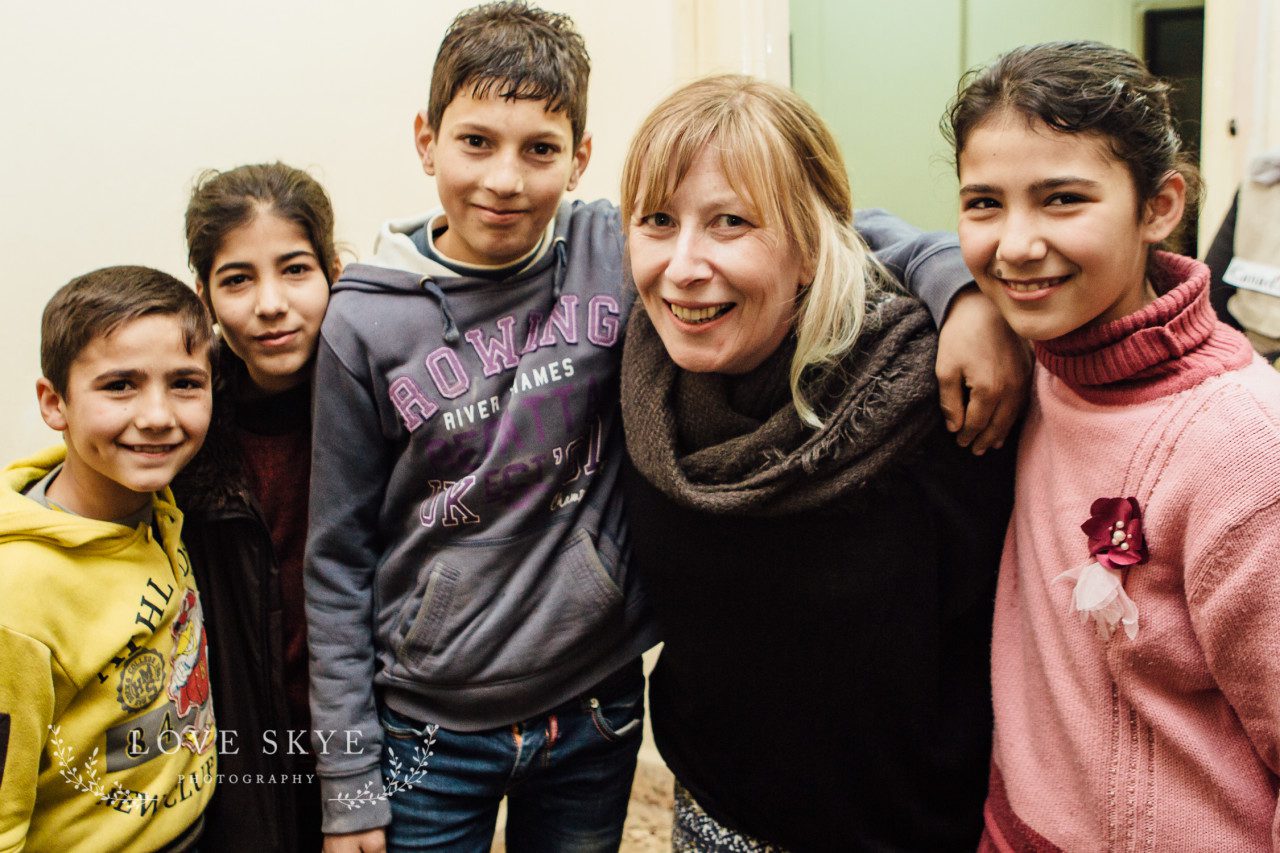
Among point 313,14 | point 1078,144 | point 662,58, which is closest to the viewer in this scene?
point 1078,144

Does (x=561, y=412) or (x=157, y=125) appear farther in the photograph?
(x=157, y=125)

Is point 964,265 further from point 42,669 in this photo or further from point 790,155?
point 42,669

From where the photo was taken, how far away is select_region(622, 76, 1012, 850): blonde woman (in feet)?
3.71

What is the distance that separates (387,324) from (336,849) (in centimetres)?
73

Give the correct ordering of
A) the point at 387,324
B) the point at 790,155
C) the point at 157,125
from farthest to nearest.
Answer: the point at 157,125 → the point at 387,324 → the point at 790,155

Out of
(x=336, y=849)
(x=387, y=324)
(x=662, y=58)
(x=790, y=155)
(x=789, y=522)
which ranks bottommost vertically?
(x=336, y=849)

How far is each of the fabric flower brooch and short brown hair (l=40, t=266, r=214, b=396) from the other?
3.75 ft

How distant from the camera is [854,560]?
3.74 feet

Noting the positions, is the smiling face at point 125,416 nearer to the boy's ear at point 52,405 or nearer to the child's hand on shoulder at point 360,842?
the boy's ear at point 52,405

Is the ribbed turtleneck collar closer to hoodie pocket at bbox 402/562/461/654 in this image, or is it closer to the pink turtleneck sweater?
the pink turtleneck sweater

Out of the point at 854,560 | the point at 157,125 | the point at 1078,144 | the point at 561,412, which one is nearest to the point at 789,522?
the point at 854,560

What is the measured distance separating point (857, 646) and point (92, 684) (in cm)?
94

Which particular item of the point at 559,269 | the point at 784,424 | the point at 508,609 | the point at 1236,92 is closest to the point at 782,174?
the point at 784,424

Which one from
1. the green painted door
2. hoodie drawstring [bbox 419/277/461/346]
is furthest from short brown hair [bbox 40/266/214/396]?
the green painted door
